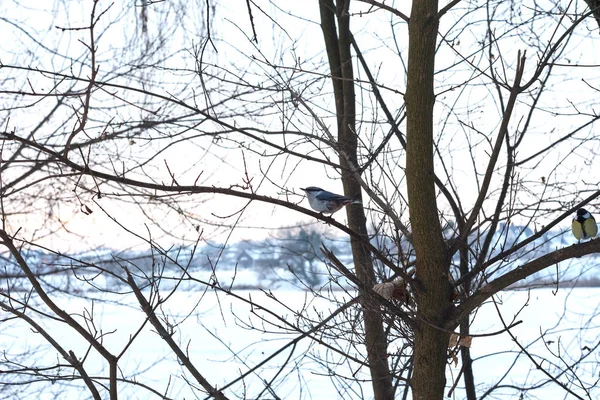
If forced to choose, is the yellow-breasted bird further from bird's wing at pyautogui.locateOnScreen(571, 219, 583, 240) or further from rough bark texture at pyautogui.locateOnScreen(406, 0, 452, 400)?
rough bark texture at pyautogui.locateOnScreen(406, 0, 452, 400)

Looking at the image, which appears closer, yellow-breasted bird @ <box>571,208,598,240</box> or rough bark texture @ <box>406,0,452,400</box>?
rough bark texture @ <box>406,0,452,400</box>

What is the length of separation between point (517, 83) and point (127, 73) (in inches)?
131

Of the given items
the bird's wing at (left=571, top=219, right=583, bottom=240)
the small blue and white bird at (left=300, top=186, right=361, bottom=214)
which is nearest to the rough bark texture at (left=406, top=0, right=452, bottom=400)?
the small blue and white bird at (left=300, top=186, right=361, bottom=214)

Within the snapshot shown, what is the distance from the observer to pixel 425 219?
1.73 metres

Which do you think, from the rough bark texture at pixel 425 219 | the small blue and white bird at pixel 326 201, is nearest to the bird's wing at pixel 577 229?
the small blue and white bird at pixel 326 201

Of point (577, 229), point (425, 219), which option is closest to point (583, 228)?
point (577, 229)

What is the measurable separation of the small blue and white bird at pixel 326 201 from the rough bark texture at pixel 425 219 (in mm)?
893

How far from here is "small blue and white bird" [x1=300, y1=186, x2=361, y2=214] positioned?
8.70 ft

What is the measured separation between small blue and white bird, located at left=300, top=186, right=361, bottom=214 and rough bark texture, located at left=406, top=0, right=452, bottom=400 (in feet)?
2.93

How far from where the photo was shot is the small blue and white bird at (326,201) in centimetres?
265

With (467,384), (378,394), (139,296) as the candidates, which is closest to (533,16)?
(467,384)

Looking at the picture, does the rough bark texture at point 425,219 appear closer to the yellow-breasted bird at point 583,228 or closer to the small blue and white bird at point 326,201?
the small blue and white bird at point 326,201

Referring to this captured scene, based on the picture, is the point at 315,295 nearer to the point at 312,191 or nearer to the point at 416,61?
the point at 312,191

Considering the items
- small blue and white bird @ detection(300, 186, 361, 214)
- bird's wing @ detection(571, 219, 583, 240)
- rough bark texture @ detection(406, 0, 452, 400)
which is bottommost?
rough bark texture @ detection(406, 0, 452, 400)
